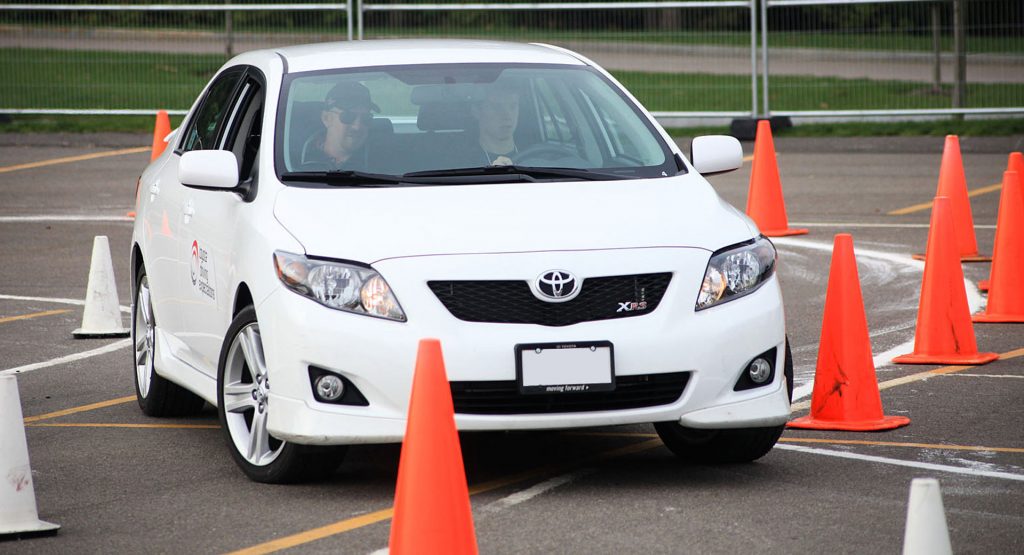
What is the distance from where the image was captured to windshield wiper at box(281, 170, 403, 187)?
22.0 feet

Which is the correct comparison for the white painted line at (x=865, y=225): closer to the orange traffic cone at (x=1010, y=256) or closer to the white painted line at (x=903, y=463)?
the orange traffic cone at (x=1010, y=256)

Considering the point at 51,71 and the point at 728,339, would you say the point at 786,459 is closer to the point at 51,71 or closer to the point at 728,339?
the point at 728,339

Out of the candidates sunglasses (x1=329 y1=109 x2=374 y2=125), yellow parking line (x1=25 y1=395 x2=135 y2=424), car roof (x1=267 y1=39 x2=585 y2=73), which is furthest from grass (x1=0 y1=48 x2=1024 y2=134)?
sunglasses (x1=329 y1=109 x2=374 y2=125)

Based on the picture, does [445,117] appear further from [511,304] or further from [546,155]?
[511,304]

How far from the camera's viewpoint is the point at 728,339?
6.12 m

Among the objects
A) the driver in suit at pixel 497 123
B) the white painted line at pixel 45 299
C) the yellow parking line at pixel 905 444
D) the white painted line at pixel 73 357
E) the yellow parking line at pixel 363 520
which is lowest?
the yellow parking line at pixel 363 520

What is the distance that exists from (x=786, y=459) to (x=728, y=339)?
2.83 feet

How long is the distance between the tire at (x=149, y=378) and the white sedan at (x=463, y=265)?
32 cm

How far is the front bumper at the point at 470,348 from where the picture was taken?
5879 millimetres

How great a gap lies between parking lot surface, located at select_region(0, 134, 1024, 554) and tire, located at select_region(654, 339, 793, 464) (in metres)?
0.06

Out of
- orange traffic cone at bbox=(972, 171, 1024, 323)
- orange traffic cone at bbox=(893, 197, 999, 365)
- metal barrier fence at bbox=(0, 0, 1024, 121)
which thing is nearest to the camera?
orange traffic cone at bbox=(893, 197, 999, 365)

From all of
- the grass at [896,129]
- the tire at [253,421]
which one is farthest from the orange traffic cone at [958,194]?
the grass at [896,129]

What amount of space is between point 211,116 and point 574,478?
265cm

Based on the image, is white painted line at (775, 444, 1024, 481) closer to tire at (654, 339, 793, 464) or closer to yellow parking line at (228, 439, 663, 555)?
tire at (654, 339, 793, 464)
